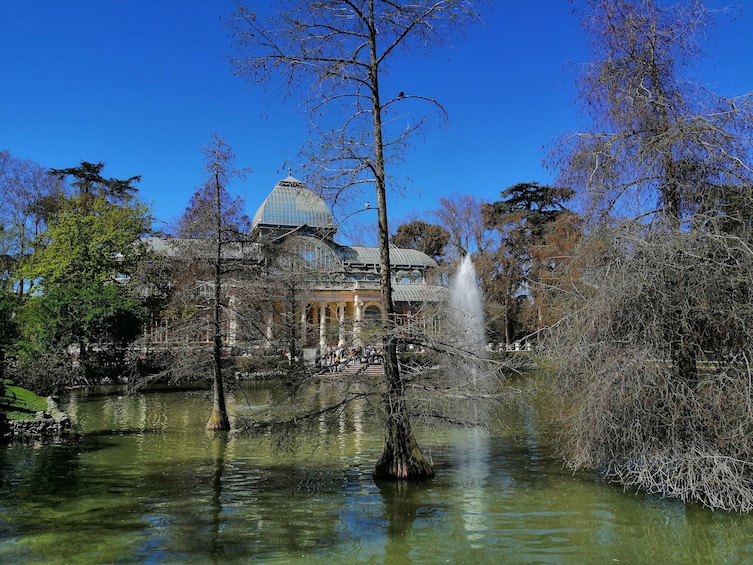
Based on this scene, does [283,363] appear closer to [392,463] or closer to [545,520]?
[392,463]

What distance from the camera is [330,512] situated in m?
7.97

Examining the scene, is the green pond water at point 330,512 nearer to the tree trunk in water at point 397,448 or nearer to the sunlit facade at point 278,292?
the tree trunk in water at point 397,448

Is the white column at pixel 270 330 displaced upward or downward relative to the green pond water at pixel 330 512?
upward

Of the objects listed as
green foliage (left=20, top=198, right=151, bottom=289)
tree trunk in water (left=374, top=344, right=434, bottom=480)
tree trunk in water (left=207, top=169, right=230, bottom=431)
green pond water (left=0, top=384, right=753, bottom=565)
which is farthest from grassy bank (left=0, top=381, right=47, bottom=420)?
green foliage (left=20, top=198, right=151, bottom=289)

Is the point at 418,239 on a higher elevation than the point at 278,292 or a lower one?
higher

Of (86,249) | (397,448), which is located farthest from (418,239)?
(397,448)

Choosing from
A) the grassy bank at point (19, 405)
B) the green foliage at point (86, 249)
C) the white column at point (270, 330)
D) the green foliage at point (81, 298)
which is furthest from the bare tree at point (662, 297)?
the green foliage at point (86, 249)

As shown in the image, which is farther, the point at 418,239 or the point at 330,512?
the point at 418,239

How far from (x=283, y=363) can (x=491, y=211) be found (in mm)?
19335

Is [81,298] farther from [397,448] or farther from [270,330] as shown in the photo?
[397,448]

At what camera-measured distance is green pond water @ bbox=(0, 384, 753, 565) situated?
6.39 meters

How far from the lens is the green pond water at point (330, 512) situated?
639cm

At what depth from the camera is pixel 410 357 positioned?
1021 cm

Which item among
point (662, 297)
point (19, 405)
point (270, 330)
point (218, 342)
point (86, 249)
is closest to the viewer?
point (662, 297)
